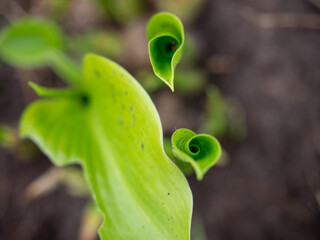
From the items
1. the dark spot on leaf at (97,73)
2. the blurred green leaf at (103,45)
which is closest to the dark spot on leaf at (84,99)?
the dark spot on leaf at (97,73)

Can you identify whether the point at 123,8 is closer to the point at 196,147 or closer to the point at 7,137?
the point at 7,137

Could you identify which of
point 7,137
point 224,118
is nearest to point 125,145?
point 224,118

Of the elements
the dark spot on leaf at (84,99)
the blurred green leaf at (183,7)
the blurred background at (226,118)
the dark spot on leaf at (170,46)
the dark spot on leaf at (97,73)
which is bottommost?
the blurred background at (226,118)

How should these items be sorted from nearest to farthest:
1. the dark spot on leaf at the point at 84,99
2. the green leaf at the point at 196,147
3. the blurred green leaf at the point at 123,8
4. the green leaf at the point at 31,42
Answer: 1. the green leaf at the point at 196,147
2. the dark spot on leaf at the point at 84,99
3. the green leaf at the point at 31,42
4. the blurred green leaf at the point at 123,8

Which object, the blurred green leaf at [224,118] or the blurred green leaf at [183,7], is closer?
the blurred green leaf at [224,118]

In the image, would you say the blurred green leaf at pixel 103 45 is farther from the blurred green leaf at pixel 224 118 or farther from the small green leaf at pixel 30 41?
the blurred green leaf at pixel 224 118

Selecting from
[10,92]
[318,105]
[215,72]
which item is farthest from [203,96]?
[10,92]
